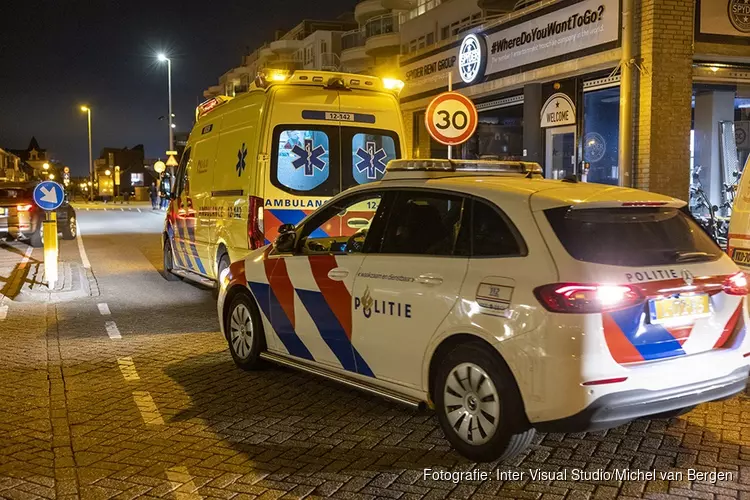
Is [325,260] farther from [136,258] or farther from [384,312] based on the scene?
[136,258]

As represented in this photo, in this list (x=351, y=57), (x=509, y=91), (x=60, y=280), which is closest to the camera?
(x=60, y=280)

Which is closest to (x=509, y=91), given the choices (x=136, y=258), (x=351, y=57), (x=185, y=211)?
(x=185, y=211)

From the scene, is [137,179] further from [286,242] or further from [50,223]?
[286,242]

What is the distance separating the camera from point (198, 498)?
13.2 feet

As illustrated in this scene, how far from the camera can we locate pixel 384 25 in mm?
40281

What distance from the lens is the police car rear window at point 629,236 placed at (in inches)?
165

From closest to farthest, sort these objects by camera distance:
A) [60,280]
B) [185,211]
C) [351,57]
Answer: [185,211], [60,280], [351,57]

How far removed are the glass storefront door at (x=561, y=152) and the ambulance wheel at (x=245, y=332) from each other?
857 cm

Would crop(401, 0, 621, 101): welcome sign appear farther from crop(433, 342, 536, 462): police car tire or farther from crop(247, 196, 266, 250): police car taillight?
crop(433, 342, 536, 462): police car tire

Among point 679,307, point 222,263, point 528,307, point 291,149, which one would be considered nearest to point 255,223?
point 291,149

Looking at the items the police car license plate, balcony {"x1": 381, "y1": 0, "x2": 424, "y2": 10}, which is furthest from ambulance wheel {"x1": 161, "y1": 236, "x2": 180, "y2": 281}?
balcony {"x1": 381, "y1": 0, "x2": 424, "y2": 10}

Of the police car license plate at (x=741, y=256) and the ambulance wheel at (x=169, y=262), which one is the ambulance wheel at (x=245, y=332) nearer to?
the police car license plate at (x=741, y=256)

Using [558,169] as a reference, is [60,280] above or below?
below

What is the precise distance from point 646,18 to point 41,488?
10.5 m
